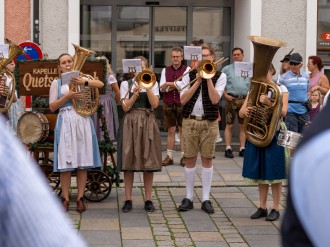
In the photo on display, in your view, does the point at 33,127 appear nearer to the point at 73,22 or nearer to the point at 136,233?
the point at 136,233

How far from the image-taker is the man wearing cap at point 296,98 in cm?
1144

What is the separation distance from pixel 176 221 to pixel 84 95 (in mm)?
1620

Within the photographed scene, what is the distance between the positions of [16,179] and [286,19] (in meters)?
13.6

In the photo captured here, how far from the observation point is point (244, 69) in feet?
28.3

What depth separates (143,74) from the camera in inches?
327

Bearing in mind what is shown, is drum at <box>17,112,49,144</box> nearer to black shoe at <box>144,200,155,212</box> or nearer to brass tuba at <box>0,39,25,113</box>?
brass tuba at <box>0,39,25,113</box>

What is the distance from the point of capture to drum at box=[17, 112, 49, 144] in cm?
862

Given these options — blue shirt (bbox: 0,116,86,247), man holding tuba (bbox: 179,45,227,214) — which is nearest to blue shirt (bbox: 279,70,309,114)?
man holding tuba (bbox: 179,45,227,214)

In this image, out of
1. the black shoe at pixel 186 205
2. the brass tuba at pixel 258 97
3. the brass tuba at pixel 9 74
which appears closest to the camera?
the brass tuba at pixel 258 97

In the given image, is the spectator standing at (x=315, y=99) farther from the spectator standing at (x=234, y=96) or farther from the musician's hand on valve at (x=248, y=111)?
the musician's hand on valve at (x=248, y=111)

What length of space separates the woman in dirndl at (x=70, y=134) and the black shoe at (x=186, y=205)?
3.19 ft

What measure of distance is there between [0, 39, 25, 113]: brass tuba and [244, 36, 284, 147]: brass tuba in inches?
112

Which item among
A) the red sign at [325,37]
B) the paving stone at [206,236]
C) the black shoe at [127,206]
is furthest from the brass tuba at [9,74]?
the red sign at [325,37]

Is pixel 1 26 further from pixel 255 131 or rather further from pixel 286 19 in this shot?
pixel 255 131
